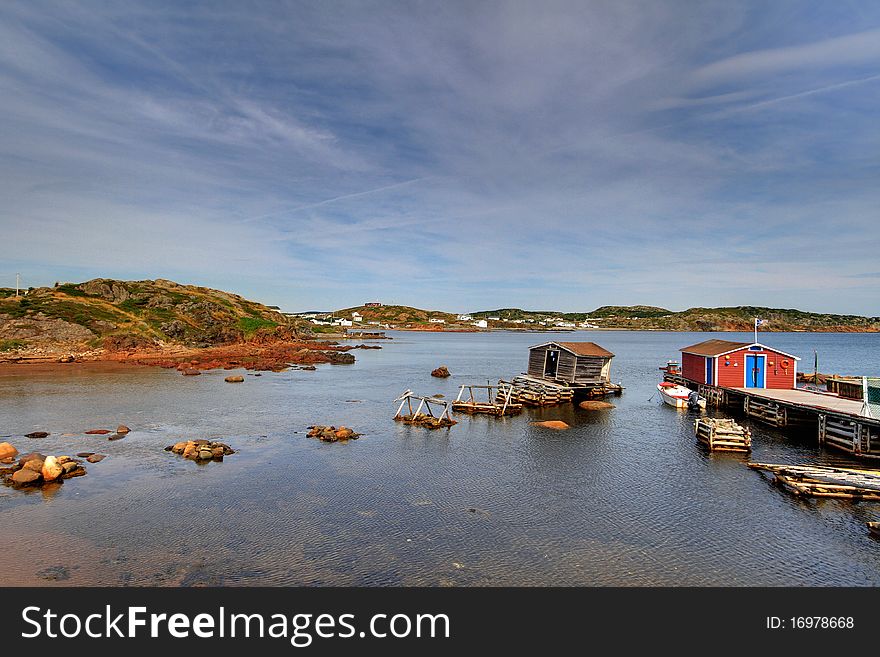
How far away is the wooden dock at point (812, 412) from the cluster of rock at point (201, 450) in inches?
1379

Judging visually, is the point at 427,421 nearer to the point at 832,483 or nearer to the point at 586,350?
the point at 586,350


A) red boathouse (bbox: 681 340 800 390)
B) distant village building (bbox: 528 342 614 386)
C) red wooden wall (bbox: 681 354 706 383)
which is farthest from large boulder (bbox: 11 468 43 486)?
red wooden wall (bbox: 681 354 706 383)

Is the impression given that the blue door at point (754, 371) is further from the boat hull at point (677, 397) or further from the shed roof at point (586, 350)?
the shed roof at point (586, 350)

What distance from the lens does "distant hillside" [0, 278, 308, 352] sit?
87.3 m

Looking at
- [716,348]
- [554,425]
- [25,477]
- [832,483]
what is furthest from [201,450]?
[716,348]

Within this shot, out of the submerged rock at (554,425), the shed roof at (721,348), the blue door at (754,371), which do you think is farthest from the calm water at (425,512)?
the shed roof at (721,348)

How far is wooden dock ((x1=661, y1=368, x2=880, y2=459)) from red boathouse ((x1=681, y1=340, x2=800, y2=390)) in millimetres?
1162

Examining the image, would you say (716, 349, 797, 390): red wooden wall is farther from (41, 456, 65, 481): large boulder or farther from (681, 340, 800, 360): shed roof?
(41, 456, 65, 481): large boulder

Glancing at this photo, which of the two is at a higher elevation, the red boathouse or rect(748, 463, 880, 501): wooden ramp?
the red boathouse

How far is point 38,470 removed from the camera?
78.4 ft

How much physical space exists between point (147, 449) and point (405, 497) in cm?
1725

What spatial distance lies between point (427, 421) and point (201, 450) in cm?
1616
